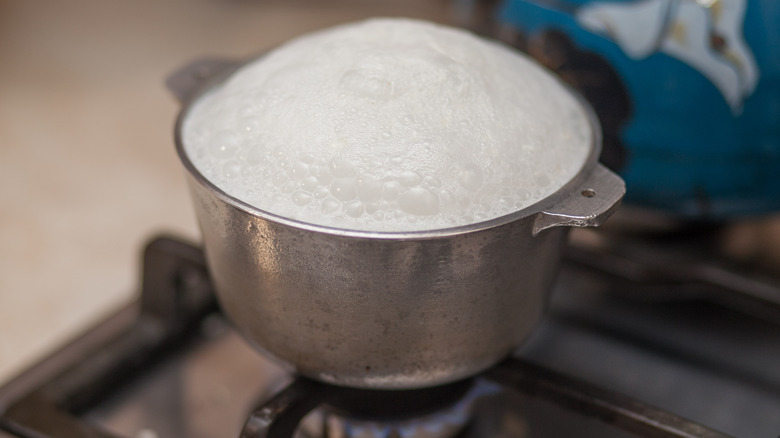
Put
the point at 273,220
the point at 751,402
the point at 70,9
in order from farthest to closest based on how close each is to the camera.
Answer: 1. the point at 70,9
2. the point at 751,402
3. the point at 273,220

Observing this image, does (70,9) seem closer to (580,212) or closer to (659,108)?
(659,108)

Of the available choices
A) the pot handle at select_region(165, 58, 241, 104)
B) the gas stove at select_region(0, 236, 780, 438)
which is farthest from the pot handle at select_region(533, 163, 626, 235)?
the pot handle at select_region(165, 58, 241, 104)

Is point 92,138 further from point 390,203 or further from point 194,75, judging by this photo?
point 390,203

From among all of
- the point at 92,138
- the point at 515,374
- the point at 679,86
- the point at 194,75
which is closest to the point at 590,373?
the point at 515,374

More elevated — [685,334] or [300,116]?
[300,116]

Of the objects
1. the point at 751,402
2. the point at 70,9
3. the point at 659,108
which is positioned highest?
the point at 659,108

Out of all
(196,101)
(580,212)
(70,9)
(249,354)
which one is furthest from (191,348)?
(70,9)

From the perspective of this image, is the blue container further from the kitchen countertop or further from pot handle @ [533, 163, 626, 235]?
the kitchen countertop
